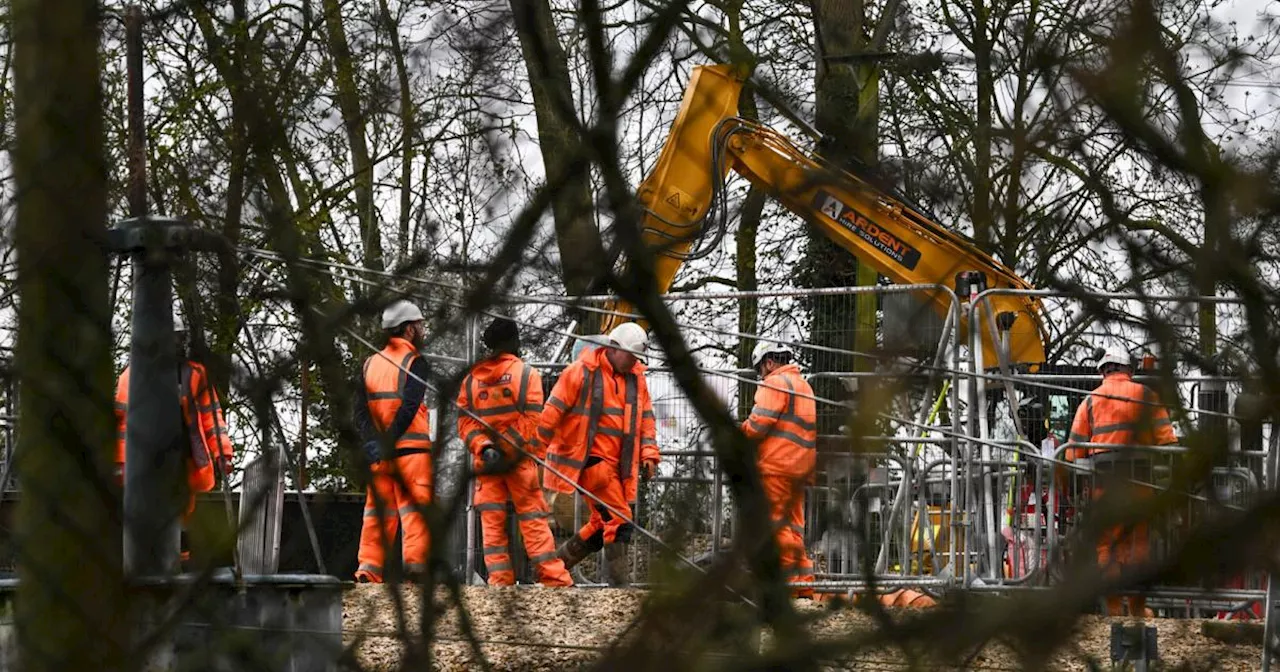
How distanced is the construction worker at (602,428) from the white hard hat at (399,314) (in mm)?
9610

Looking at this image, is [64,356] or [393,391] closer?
[64,356]

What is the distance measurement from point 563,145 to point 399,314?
315 millimetres

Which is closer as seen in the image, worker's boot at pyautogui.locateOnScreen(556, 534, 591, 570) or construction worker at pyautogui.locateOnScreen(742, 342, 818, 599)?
construction worker at pyautogui.locateOnScreen(742, 342, 818, 599)

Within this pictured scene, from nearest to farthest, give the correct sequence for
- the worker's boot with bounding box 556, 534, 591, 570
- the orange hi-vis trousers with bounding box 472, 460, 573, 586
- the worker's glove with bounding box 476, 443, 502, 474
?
the worker's glove with bounding box 476, 443, 502, 474, the orange hi-vis trousers with bounding box 472, 460, 573, 586, the worker's boot with bounding box 556, 534, 591, 570

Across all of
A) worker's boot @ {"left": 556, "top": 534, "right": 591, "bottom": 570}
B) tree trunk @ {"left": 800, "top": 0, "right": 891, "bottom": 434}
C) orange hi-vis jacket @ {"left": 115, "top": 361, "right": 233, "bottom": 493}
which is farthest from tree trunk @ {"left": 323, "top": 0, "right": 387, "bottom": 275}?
worker's boot @ {"left": 556, "top": 534, "right": 591, "bottom": 570}

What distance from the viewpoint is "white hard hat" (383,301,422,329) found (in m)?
1.51

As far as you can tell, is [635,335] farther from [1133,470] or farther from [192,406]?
[1133,470]

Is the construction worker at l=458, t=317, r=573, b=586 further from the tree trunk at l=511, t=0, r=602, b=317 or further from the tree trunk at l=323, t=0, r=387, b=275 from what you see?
the tree trunk at l=323, t=0, r=387, b=275

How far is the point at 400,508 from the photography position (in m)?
1.47

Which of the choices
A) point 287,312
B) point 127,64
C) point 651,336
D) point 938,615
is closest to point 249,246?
point 287,312

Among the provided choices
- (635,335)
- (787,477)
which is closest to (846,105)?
(787,477)

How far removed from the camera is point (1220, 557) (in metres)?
1.08

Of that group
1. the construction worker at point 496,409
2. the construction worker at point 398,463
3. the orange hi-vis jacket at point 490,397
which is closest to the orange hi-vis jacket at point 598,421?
the construction worker at point 496,409

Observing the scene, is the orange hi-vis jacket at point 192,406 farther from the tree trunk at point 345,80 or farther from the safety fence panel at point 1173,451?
the safety fence panel at point 1173,451
